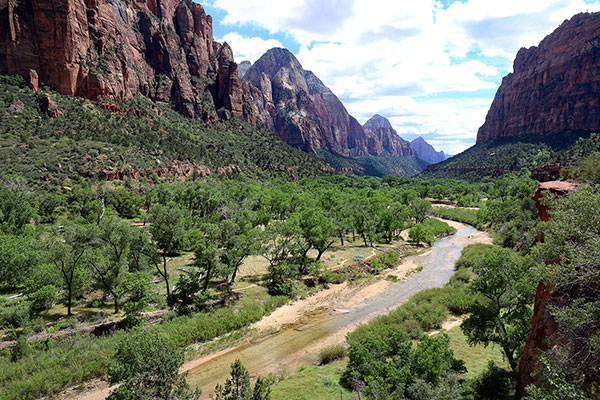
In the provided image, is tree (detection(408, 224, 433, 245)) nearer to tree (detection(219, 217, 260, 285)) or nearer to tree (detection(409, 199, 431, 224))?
tree (detection(409, 199, 431, 224))

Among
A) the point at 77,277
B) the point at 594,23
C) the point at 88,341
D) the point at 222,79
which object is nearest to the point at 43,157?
the point at 77,277

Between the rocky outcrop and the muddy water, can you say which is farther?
the muddy water

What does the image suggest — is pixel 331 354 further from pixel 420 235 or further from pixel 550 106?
pixel 550 106

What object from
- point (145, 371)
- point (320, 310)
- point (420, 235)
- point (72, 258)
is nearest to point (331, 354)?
point (320, 310)

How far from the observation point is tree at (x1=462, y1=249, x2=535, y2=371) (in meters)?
14.0

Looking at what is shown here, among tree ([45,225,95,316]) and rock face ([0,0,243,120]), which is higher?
rock face ([0,0,243,120])

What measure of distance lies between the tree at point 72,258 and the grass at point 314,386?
59.2 feet

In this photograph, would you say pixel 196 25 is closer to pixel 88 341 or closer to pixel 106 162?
pixel 106 162

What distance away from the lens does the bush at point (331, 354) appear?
20016 millimetres

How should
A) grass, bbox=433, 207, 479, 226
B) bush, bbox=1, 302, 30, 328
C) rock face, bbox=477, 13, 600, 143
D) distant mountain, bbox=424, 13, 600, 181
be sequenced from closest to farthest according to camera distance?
bush, bbox=1, 302, 30, 328 < grass, bbox=433, 207, 479, 226 < distant mountain, bbox=424, 13, 600, 181 < rock face, bbox=477, 13, 600, 143

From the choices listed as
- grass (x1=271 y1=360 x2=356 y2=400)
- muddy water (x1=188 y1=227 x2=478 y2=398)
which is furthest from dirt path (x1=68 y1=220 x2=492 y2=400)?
grass (x1=271 y1=360 x2=356 y2=400)

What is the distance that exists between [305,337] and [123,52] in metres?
126

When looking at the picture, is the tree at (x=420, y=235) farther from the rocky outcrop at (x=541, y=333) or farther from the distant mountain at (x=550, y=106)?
the distant mountain at (x=550, y=106)

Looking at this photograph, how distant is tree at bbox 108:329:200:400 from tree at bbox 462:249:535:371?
14.1m
